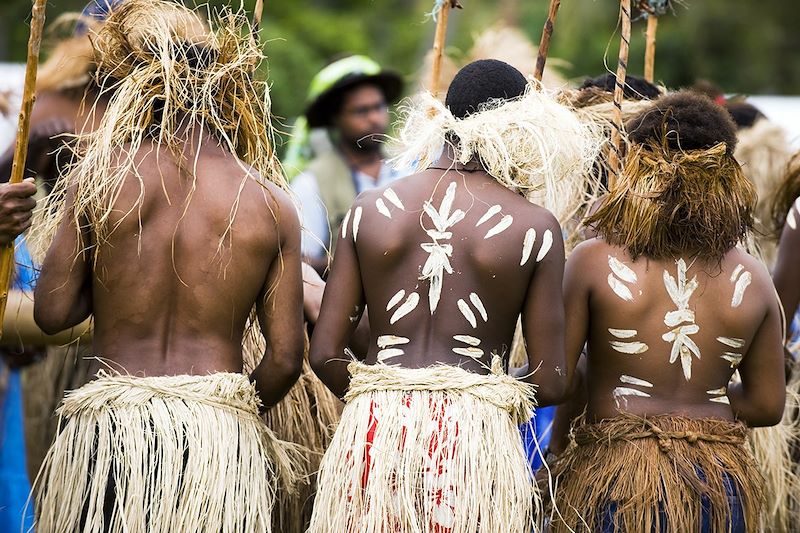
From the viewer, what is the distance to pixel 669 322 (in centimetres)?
318

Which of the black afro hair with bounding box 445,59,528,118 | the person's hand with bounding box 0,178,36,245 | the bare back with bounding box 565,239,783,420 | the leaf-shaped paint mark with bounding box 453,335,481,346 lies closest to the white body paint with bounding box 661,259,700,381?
the bare back with bounding box 565,239,783,420

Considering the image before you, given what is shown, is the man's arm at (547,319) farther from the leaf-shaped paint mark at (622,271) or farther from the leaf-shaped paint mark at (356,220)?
the leaf-shaped paint mark at (356,220)

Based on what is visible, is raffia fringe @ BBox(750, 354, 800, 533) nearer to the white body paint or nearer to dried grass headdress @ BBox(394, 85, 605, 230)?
the white body paint

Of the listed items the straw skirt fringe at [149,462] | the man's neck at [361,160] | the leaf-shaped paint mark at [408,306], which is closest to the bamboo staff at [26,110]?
the straw skirt fringe at [149,462]

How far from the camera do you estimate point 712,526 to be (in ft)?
10.3

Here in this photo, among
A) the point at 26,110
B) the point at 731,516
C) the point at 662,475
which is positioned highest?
the point at 26,110

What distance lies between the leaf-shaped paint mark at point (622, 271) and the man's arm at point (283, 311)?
0.91 meters

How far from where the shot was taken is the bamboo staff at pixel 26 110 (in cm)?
298

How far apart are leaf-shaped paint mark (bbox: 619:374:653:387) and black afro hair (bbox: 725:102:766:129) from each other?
304cm

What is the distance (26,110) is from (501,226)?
4.41 feet

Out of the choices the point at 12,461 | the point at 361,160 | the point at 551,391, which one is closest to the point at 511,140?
the point at 551,391

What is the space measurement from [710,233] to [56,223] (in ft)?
6.35

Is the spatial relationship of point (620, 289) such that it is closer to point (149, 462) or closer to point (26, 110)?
point (149, 462)

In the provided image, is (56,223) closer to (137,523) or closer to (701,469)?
(137,523)
